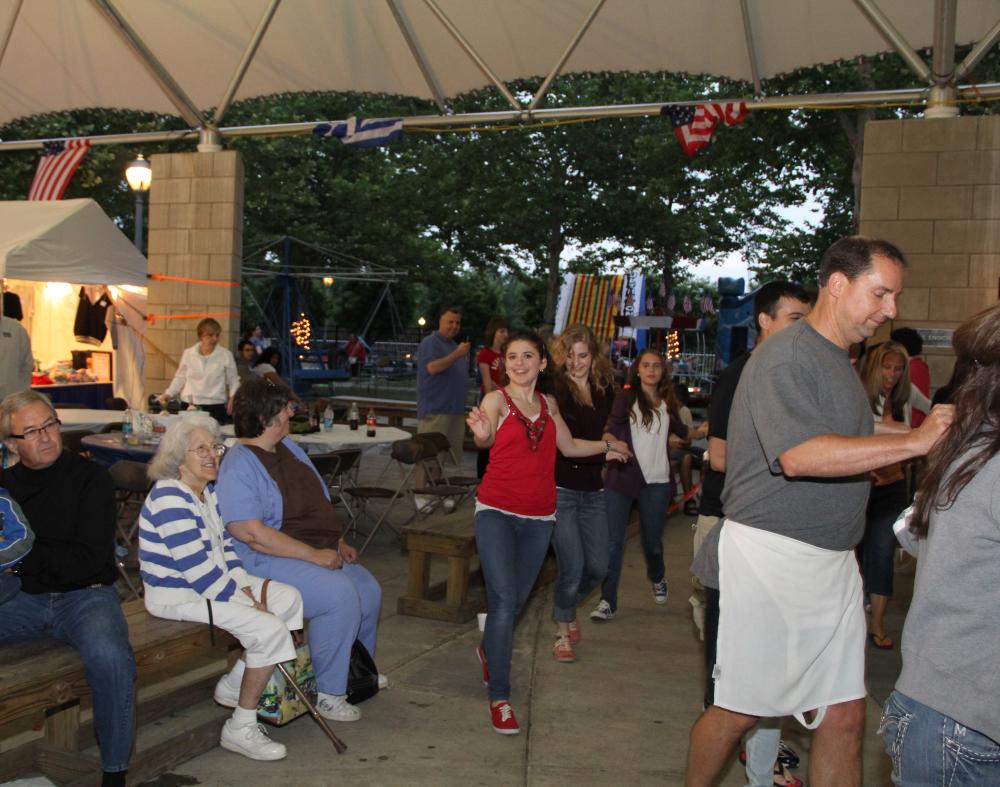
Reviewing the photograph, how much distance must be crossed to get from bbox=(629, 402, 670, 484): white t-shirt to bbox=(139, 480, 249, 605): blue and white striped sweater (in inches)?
118

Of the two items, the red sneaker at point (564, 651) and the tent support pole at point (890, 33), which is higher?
the tent support pole at point (890, 33)

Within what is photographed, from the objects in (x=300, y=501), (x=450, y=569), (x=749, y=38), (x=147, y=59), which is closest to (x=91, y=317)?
(x=147, y=59)

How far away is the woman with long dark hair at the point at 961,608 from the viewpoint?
2072 millimetres

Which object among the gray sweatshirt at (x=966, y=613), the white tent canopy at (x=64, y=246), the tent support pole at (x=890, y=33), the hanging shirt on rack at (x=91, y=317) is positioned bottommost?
the gray sweatshirt at (x=966, y=613)

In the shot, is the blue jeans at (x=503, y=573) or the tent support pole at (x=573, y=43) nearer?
the blue jeans at (x=503, y=573)

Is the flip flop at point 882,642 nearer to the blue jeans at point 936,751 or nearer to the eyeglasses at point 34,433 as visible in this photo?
the blue jeans at point 936,751

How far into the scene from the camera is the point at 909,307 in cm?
884

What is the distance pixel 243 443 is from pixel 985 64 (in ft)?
56.3

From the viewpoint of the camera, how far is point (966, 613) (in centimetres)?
210

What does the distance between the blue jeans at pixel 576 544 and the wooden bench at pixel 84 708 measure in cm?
173

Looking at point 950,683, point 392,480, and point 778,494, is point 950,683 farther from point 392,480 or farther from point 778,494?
point 392,480

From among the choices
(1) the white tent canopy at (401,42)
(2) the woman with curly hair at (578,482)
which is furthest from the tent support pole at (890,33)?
(2) the woman with curly hair at (578,482)

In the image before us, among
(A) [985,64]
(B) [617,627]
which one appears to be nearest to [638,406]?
(B) [617,627]

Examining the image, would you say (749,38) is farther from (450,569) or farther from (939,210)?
(450,569)
